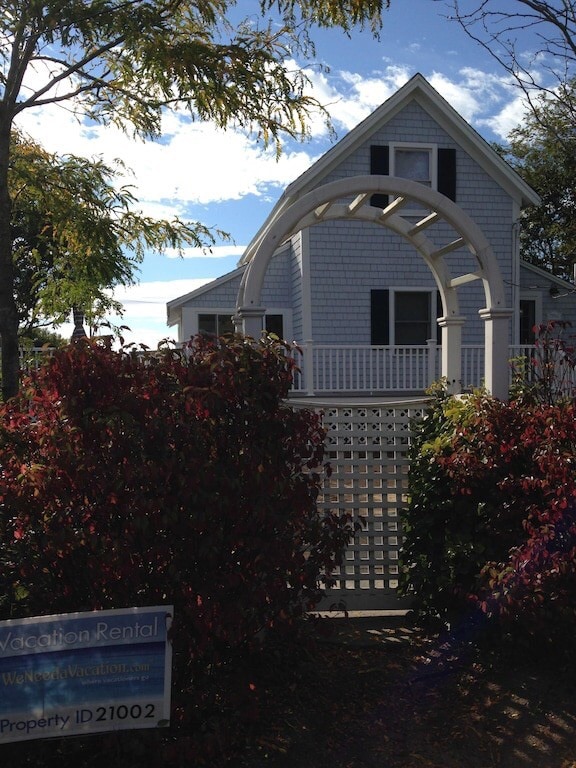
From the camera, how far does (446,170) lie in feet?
45.3

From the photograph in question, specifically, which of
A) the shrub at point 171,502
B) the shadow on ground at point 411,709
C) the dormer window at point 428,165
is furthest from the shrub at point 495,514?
the dormer window at point 428,165

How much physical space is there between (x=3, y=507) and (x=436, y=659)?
8.88 ft

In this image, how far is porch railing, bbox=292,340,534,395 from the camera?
11.6 metres

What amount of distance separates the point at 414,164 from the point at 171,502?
1241 cm

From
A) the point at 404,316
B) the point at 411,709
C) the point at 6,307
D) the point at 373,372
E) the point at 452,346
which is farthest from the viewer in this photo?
the point at 404,316

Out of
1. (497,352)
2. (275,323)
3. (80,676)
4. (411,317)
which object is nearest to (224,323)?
(275,323)

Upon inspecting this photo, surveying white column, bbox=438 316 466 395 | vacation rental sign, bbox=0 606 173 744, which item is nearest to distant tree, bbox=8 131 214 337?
white column, bbox=438 316 466 395

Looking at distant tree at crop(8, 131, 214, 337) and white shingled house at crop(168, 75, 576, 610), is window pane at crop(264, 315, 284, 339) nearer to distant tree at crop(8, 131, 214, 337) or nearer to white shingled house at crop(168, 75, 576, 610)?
white shingled house at crop(168, 75, 576, 610)

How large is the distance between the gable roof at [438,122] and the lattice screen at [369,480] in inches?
355

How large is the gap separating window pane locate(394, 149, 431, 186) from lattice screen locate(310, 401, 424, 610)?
32.9ft

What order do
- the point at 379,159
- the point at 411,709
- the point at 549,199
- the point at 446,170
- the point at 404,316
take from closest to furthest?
the point at 411,709
the point at 379,159
the point at 446,170
the point at 404,316
the point at 549,199

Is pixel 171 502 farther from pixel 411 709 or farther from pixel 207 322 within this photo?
pixel 207 322

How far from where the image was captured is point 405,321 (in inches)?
545

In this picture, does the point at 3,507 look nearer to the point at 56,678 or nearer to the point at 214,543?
the point at 56,678
